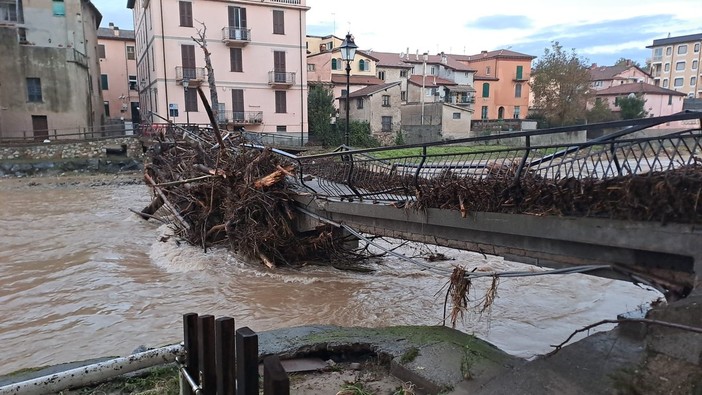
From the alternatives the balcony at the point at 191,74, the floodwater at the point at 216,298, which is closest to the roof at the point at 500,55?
the balcony at the point at 191,74

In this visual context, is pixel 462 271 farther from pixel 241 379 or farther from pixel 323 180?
pixel 323 180

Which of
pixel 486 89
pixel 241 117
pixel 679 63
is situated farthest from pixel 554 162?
pixel 679 63

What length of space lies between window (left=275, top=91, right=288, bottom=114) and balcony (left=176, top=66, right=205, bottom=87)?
249 inches

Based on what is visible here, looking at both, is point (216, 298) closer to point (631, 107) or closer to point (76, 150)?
point (76, 150)

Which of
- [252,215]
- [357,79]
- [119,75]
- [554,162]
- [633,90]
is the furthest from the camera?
[633,90]

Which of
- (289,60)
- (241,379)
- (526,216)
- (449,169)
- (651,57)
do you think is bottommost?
(241,379)

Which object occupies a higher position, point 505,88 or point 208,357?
point 505,88

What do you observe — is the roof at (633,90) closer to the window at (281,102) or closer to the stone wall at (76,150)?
the window at (281,102)

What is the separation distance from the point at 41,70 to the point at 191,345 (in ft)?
131

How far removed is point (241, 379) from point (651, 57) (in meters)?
113

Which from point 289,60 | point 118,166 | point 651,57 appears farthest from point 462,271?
point 651,57

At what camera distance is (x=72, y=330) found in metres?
7.68

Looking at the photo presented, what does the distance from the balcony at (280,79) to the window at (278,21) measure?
11.9ft

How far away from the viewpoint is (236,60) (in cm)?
4022
